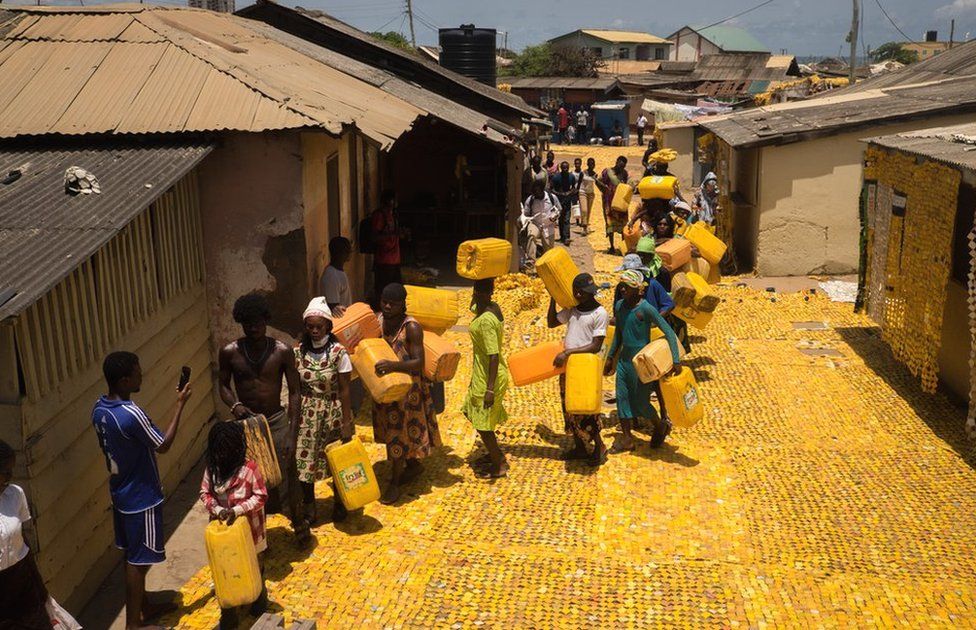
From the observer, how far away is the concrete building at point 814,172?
1448 centimetres

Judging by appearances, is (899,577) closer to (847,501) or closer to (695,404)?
(847,501)

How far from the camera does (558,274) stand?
339 inches

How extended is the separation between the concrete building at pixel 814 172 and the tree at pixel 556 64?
40.5 metres

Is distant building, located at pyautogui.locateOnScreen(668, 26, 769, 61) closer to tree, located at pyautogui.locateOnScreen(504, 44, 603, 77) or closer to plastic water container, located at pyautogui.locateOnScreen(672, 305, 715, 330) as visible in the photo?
tree, located at pyautogui.locateOnScreen(504, 44, 603, 77)

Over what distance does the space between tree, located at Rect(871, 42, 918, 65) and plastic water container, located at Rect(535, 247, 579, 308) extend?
80903 millimetres

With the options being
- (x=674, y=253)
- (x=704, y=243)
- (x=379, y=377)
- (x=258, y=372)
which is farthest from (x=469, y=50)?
(x=258, y=372)

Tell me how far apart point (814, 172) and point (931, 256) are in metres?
5.51

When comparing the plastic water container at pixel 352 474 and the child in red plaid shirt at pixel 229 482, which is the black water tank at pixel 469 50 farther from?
the child in red plaid shirt at pixel 229 482

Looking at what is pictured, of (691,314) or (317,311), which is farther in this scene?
(691,314)

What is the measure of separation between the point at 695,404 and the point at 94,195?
5169mm

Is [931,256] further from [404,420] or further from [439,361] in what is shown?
[404,420]

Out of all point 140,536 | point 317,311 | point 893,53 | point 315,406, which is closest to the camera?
point 140,536

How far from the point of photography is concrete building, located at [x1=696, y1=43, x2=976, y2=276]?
14477mm

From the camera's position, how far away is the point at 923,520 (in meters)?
7.02
